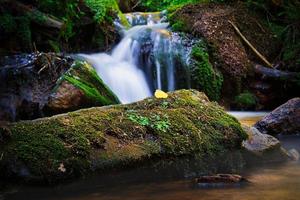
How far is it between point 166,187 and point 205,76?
7.24m

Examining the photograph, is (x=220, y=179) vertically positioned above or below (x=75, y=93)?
below

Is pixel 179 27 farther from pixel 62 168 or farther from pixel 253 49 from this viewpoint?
pixel 62 168

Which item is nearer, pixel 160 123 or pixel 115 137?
pixel 115 137

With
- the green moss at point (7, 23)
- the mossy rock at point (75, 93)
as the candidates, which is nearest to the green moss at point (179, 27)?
the green moss at point (7, 23)

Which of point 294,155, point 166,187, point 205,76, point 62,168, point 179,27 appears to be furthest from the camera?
point 179,27

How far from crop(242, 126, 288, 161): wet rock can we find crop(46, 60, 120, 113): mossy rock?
2.37m

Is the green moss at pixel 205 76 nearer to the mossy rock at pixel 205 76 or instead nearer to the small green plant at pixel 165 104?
the mossy rock at pixel 205 76

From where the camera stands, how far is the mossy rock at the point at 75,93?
21.7 ft

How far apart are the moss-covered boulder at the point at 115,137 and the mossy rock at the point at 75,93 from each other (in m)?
1.65

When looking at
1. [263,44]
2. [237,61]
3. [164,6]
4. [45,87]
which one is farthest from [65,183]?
[164,6]

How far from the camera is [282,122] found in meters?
7.52

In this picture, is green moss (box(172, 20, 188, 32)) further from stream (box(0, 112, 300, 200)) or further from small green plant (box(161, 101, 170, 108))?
stream (box(0, 112, 300, 200))

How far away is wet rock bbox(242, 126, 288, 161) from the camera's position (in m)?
5.15

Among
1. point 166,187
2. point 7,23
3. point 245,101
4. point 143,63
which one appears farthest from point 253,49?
point 166,187
